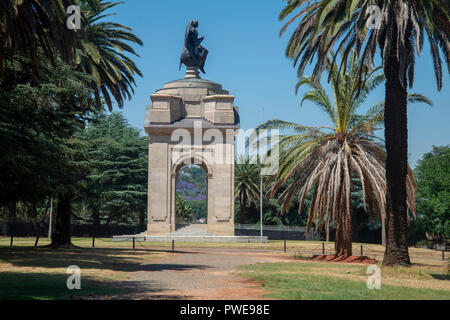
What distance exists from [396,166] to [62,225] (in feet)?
64.6

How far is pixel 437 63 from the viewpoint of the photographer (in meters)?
19.1

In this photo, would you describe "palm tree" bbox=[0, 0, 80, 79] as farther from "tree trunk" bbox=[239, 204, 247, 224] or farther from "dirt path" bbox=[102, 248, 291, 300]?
"tree trunk" bbox=[239, 204, 247, 224]

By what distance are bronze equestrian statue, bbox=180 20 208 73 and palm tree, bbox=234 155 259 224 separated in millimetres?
17024

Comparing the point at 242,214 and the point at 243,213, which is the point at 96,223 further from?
the point at 243,213

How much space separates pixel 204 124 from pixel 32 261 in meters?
28.0

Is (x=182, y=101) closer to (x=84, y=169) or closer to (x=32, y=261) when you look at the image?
(x=84, y=169)

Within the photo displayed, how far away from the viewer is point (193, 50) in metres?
52.6

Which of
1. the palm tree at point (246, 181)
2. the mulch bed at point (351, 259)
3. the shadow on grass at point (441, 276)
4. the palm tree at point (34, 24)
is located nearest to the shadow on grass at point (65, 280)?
the palm tree at point (34, 24)

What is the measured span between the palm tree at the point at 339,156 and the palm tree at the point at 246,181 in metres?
38.8

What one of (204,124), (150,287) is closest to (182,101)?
(204,124)

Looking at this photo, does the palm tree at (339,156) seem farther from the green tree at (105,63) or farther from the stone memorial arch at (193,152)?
the stone memorial arch at (193,152)

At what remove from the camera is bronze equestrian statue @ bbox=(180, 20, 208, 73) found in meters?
52.2

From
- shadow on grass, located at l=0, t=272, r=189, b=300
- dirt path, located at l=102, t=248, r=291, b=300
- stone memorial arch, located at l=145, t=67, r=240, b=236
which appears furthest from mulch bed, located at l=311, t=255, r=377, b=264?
stone memorial arch, located at l=145, t=67, r=240, b=236

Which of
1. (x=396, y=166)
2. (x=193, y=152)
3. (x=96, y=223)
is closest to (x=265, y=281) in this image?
(x=396, y=166)
